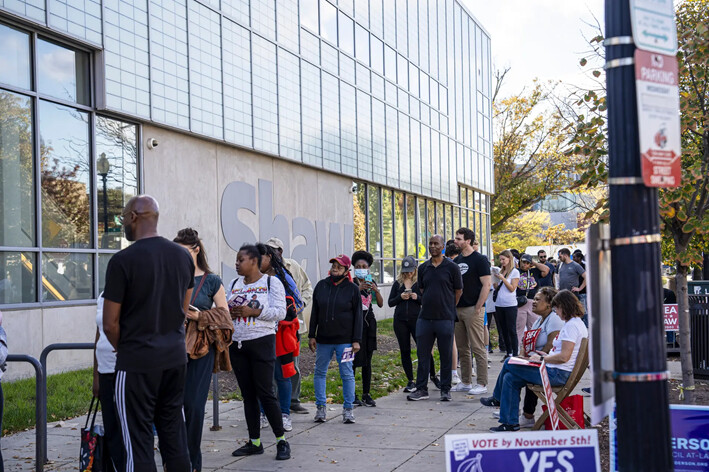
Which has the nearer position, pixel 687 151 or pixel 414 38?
pixel 687 151

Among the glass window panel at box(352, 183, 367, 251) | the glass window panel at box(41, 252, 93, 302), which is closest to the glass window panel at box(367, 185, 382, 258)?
the glass window panel at box(352, 183, 367, 251)

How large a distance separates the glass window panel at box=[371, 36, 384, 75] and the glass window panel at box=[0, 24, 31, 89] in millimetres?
13882

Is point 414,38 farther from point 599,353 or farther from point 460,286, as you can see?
point 599,353

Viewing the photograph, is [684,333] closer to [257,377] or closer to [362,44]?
[257,377]

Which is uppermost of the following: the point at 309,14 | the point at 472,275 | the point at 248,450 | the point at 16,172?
the point at 309,14

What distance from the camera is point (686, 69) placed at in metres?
7.57

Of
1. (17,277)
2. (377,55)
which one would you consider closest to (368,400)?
(17,277)

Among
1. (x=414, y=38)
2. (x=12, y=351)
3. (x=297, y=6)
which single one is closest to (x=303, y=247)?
→ (x=297, y=6)

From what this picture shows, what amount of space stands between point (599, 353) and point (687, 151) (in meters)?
5.41

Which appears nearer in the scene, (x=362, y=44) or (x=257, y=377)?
(x=257, y=377)

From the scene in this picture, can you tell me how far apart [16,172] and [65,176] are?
0.86m

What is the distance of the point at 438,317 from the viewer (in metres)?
10.0

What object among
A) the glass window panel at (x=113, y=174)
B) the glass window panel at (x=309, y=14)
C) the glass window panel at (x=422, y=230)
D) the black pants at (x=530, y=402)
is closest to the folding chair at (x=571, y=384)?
the black pants at (x=530, y=402)

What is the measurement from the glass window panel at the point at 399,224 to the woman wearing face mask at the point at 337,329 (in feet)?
57.2
